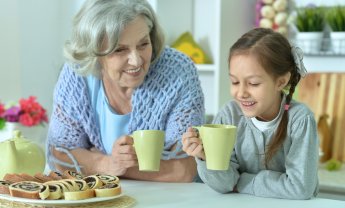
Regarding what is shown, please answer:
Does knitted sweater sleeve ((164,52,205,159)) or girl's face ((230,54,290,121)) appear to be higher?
girl's face ((230,54,290,121))

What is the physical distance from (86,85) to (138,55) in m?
0.26

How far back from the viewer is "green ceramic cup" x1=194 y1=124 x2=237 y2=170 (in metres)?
1.18

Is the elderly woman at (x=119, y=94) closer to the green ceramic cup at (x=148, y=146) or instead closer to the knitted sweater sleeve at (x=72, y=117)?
the knitted sweater sleeve at (x=72, y=117)

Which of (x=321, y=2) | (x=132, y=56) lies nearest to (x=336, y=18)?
(x=321, y=2)

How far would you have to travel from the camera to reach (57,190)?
4.02ft

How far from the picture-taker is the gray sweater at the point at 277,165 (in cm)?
131

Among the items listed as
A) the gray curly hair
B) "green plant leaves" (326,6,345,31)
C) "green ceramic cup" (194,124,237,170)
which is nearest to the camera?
"green ceramic cup" (194,124,237,170)

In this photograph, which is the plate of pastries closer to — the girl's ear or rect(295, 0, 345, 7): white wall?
the girl's ear

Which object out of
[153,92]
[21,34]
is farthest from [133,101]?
[21,34]

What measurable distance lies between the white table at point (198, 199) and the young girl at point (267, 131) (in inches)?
1.0

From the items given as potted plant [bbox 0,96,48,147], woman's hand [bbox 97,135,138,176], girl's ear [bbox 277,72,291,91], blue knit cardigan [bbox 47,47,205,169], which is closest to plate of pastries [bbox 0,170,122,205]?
woman's hand [bbox 97,135,138,176]

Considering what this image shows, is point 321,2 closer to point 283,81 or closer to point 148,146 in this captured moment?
point 283,81

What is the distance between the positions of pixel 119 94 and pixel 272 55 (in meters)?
0.59

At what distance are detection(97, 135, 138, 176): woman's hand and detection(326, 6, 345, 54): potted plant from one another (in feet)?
4.41
